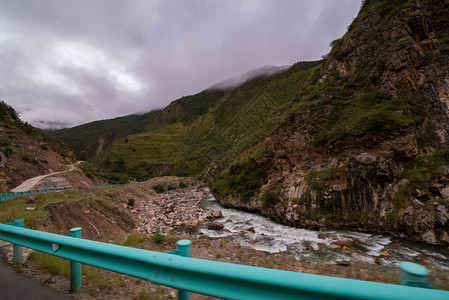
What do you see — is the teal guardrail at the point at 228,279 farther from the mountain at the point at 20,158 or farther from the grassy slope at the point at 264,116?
the mountain at the point at 20,158

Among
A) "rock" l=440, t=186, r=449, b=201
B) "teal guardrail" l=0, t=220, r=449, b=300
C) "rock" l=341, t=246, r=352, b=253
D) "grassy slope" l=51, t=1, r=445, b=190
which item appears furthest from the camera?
"grassy slope" l=51, t=1, r=445, b=190

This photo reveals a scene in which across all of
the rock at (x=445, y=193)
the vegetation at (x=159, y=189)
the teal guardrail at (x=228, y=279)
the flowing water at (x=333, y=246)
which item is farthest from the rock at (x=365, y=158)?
the vegetation at (x=159, y=189)

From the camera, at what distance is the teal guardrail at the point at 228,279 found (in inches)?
49.1

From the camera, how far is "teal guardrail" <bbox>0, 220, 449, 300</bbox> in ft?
4.09

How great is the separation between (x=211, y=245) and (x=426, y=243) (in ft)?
46.7

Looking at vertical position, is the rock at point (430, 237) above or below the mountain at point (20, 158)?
below

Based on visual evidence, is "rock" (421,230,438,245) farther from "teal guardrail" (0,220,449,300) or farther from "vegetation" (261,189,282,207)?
"teal guardrail" (0,220,449,300)

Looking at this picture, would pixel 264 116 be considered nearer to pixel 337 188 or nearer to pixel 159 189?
pixel 159 189

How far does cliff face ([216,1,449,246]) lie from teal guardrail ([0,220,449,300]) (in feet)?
55.2

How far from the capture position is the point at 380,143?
58.1 ft

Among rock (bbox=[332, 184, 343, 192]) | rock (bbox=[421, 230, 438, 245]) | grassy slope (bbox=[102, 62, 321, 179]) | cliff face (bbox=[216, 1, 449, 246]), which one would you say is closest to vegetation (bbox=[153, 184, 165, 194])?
grassy slope (bbox=[102, 62, 321, 179])

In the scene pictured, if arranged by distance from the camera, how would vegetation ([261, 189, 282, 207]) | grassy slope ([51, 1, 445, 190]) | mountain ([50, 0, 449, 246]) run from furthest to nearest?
vegetation ([261, 189, 282, 207]) → grassy slope ([51, 1, 445, 190]) → mountain ([50, 0, 449, 246])

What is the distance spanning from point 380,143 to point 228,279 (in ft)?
69.0

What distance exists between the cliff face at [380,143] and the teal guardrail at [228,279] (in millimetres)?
16831
